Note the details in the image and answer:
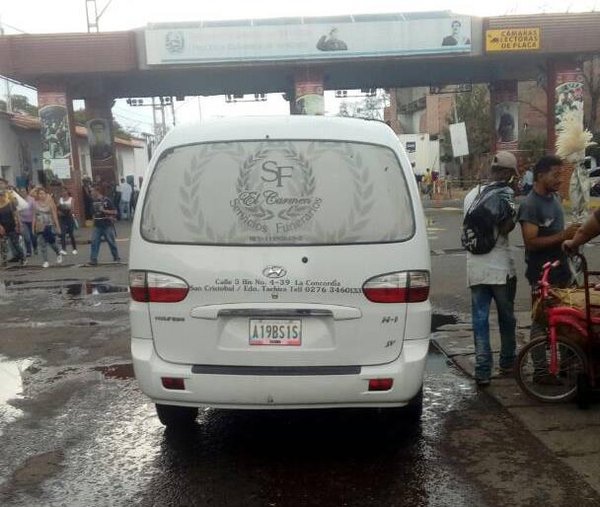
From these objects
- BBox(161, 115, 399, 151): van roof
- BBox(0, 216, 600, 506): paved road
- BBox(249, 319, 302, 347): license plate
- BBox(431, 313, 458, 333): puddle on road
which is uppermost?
BBox(161, 115, 399, 151): van roof

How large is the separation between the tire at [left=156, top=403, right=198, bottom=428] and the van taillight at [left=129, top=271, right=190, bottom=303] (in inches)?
35.4

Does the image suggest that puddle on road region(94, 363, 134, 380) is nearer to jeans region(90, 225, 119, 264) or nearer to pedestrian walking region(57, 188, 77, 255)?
jeans region(90, 225, 119, 264)

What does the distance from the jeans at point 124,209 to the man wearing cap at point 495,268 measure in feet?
73.8

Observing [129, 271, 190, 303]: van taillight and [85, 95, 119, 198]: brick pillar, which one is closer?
[129, 271, 190, 303]: van taillight

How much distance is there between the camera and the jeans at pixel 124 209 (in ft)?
87.0

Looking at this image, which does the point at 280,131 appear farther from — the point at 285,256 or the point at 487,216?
the point at 487,216

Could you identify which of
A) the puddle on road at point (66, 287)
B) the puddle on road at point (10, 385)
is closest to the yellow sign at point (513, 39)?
the puddle on road at point (66, 287)

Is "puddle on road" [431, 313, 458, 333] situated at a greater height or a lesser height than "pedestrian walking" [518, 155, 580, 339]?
lesser

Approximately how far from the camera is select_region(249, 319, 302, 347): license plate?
395cm

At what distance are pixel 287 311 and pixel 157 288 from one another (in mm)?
768

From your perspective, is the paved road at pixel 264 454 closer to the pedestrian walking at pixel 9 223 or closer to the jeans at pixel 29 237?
the pedestrian walking at pixel 9 223

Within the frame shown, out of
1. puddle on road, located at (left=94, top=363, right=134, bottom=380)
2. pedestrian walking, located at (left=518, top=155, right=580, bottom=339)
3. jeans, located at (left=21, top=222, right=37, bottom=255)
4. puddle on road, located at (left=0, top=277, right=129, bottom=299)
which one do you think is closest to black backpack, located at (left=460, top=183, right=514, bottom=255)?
pedestrian walking, located at (left=518, top=155, right=580, bottom=339)

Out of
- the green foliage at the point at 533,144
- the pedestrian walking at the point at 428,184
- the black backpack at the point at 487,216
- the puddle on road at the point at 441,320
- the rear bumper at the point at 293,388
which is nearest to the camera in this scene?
the rear bumper at the point at 293,388

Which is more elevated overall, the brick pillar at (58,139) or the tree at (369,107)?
the tree at (369,107)
